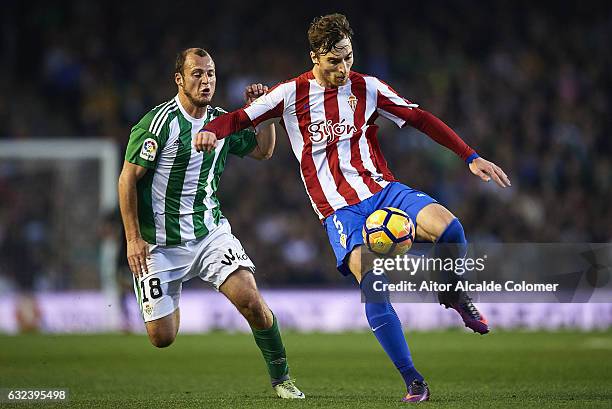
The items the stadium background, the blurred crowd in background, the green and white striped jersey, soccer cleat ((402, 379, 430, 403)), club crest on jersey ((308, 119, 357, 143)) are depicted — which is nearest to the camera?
soccer cleat ((402, 379, 430, 403))

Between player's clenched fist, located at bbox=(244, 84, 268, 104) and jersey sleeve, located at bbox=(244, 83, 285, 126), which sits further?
player's clenched fist, located at bbox=(244, 84, 268, 104)

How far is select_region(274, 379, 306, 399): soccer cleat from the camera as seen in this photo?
7.21 meters

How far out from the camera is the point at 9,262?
1579 cm

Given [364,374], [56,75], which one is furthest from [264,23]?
[364,374]

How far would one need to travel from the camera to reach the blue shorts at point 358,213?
6702mm

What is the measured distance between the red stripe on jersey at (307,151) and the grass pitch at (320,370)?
1.26m

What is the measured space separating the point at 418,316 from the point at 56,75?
7.56 metres

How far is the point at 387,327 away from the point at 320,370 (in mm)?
3180

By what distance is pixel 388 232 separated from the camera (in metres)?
6.57

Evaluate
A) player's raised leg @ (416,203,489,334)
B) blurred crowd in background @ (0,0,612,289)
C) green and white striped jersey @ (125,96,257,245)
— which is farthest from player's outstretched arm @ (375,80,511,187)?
blurred crowd in background @ (0,0,612,289)

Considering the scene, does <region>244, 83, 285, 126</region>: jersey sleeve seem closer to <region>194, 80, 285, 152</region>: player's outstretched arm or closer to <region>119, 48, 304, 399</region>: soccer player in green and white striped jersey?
<region>194, 80, 285, 152</region>: player's outstretched arm

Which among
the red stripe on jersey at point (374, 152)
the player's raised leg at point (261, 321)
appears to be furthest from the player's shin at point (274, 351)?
the red stripe on jersey at point (374, 152)

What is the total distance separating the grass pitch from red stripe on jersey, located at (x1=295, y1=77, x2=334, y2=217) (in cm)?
126

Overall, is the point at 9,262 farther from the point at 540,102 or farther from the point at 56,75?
the point at 540,102
